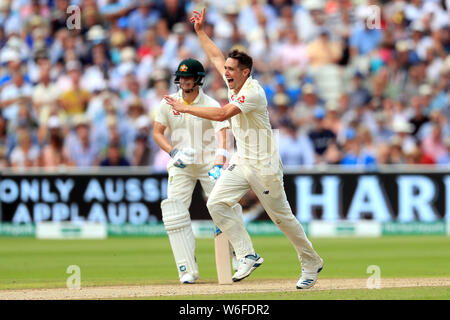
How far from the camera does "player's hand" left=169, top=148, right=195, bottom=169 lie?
376 inches

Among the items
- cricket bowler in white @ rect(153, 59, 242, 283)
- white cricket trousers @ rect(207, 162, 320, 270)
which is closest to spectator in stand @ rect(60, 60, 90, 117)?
cricket bowler in white @ rect(153, 59, 242, 283)

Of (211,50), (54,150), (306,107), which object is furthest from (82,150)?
(211,50)

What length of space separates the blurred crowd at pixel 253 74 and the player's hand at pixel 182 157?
6.32 metres

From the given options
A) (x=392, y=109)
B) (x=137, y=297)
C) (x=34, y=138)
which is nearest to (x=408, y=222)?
(x=392, y=109)

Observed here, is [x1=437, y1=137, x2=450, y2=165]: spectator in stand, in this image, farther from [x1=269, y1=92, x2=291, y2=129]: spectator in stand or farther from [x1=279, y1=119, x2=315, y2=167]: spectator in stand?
[x1=269, y1=92, x2=291, y2=129]: spectator in stand

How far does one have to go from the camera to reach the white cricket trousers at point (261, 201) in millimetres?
8313

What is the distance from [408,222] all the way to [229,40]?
15.6ft

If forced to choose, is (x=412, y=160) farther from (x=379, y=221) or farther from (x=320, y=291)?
(x=320, y=291)

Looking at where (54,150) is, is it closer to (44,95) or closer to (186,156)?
(44,95)

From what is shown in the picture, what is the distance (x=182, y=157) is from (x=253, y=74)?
774 cm

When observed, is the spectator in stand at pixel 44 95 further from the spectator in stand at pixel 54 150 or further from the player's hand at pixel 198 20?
the player's hand at pixel 198 20

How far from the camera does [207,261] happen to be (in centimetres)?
1196

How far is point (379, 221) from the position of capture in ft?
51.1

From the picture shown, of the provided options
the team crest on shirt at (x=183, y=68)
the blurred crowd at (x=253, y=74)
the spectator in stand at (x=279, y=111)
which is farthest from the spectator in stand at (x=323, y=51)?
the team crest on shirt at (x=183, y=68)
